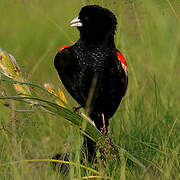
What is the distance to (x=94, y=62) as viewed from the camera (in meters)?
2.57

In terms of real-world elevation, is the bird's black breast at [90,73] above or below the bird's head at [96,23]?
below

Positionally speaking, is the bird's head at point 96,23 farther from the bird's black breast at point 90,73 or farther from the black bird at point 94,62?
the bird's black breast at point 90,73

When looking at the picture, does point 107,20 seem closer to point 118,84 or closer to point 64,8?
point 118,84

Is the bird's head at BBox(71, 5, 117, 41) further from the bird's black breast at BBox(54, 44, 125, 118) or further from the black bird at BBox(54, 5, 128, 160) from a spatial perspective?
the bird's black breast at BBox(54, 44, 125, 118)

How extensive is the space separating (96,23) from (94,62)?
0.29 m

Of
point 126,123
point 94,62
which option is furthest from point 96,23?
point 126,123

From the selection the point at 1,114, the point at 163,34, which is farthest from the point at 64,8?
the point at 1,114

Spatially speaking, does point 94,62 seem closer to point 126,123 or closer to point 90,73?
point 90,73

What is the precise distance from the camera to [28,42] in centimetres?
667

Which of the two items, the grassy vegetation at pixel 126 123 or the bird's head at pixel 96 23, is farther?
the bird's head at pixel 96 23

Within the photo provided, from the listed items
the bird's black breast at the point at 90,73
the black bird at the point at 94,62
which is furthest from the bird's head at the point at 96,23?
the bird's black breast at the point at 90,73

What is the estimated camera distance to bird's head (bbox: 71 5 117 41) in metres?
2.65

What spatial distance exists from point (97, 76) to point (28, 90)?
543 mm

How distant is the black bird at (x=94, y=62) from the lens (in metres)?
2.58
